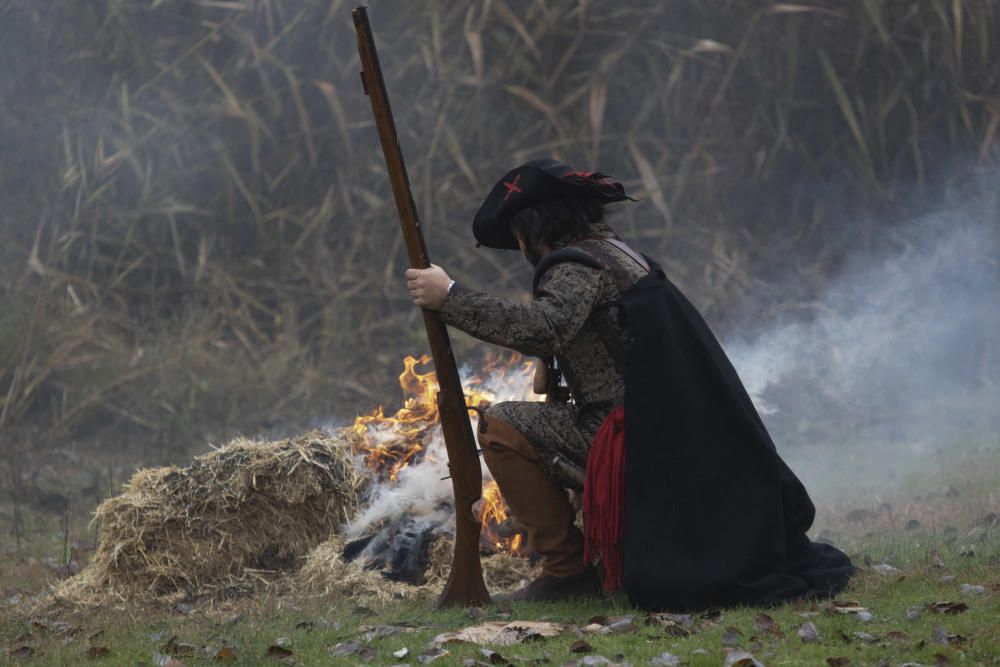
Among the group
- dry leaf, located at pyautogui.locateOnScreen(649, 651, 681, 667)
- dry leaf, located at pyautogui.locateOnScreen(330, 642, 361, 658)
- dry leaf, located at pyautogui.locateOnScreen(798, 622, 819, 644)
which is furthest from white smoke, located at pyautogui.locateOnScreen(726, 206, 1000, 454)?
dry leaf, located at pyautogui.locateOnScreen(649, 651, 681, 667)

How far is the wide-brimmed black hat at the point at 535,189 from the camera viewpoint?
5250mm

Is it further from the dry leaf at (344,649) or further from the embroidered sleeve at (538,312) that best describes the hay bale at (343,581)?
the embroidered sleeve at (538,312)

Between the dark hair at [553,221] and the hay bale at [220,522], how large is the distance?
1890 millimetres

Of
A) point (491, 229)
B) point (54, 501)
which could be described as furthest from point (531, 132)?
point (491, 229)

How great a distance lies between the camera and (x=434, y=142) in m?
11.9

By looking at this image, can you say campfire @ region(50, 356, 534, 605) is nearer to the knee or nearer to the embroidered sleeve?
the knee

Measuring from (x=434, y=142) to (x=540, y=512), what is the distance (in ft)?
22.5

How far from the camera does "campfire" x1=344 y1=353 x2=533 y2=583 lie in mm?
6305

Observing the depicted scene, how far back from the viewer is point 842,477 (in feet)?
28.2

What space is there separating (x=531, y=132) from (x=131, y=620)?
6922 millimetres

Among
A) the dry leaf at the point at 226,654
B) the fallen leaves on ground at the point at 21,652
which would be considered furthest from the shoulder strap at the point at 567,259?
the fallen leaves on ground at the point at 21,652

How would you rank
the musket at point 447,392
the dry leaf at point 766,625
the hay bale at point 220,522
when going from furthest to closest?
the hay bale at point 220,522 → the musket at point 447,392 → the dry leaf at point 766,625

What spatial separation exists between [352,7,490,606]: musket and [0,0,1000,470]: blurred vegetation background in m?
6.16

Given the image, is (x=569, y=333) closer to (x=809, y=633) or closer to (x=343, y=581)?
(x=809, y=633)
